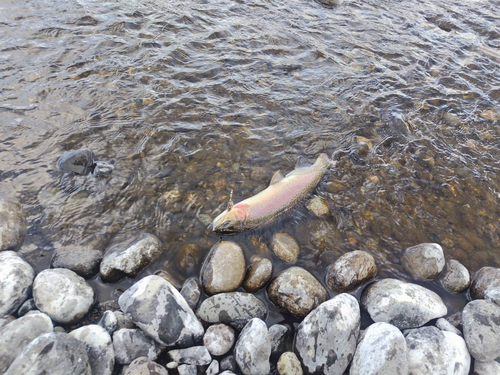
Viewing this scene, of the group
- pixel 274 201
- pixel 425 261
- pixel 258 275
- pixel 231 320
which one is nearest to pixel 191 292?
pixel 231 320

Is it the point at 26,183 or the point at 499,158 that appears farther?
the point at 499,158

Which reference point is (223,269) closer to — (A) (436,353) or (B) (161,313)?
(B) (161,313)

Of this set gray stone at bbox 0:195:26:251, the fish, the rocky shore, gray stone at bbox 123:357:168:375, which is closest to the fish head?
the fish

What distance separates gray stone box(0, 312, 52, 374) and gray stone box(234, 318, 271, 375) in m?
1.83

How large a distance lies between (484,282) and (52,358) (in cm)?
470

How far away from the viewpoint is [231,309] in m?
3.71

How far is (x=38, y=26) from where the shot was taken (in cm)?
720

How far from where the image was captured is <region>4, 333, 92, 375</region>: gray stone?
272 cm

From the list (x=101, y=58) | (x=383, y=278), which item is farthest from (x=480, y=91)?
(x=101, y=58)

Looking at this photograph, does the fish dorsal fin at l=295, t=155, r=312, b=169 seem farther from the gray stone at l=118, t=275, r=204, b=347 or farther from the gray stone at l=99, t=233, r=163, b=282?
the gray stone at l=118, t=275, r=204, b=347

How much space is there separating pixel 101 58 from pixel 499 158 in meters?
7.60

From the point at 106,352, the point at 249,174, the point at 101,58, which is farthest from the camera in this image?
the point at 101,58

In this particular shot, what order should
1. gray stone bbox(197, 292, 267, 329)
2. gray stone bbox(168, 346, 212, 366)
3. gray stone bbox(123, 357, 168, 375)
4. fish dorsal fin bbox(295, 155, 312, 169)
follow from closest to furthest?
gray stone bbox(123, 357, 168, 375), gray stone bbox(168, 346, 212, 366), gray stone bbox(197, 292, 267, 329), fish dorsal fin bbox(295, 155, 312, 169)

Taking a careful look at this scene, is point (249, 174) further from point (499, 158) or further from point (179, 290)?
point (499, 158)
